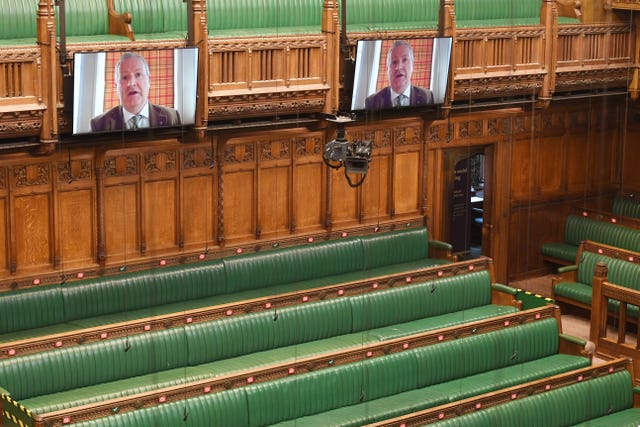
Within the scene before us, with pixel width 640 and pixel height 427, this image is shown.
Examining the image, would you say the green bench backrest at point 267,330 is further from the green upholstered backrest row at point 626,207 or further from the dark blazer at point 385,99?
the green upholstered backrest row at point 626,207

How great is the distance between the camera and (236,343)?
14.7m

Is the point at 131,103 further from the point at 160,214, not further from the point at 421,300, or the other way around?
the point at 421,300

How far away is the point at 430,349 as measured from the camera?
14766 mm

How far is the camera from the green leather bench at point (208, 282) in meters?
14.6

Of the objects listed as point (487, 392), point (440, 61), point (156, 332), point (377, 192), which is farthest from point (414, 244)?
point (156, 332)

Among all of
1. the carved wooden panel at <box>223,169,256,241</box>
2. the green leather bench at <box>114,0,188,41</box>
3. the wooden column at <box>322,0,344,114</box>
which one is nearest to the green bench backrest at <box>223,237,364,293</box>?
the carved wooden panel at <box>223,169,256,241</box>

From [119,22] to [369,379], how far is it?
462cm

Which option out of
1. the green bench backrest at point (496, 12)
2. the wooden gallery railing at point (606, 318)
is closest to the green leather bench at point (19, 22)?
the green bench backrest at point (496, 12)

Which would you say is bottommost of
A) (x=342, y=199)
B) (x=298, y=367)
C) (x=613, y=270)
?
(x=298, y=367)

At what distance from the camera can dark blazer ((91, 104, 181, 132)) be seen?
569 inches

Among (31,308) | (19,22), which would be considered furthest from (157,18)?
(31,308)

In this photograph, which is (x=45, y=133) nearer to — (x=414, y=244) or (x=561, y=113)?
(x=414, y=244)

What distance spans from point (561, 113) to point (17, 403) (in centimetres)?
977

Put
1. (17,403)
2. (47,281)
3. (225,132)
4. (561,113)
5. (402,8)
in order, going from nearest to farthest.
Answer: (17,403) → (47,281) → (225,132) → (402,8) → (561,113)
